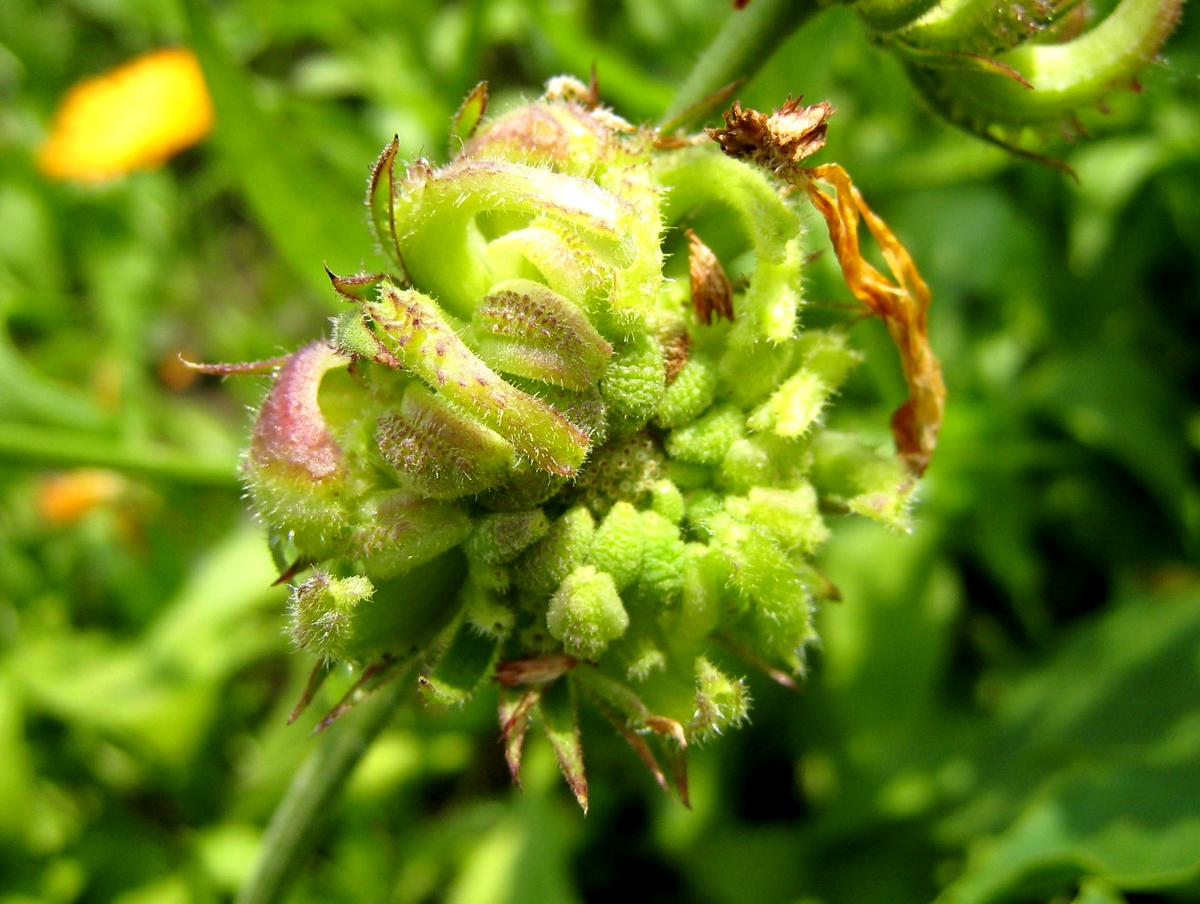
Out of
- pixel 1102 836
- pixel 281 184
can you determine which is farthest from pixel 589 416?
pixel 1102 836

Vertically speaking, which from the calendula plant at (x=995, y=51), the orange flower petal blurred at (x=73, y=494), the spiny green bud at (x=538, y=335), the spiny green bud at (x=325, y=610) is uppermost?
the calendula plant at (x=995, y=51)

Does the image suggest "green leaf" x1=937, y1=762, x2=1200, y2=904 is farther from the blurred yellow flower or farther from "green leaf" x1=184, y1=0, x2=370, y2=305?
the blurred yellow flower

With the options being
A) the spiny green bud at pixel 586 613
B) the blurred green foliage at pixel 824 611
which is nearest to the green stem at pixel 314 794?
the spiny green bud at pixel 586 613

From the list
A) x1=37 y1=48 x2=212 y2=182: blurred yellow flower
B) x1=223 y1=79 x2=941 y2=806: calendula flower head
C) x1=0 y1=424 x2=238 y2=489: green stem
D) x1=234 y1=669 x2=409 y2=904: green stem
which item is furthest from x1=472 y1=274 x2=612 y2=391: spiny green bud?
x1=37 y1=48 x2=212 y2=182: blurred yellow flower

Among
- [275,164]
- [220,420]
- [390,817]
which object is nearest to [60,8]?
[220,420]

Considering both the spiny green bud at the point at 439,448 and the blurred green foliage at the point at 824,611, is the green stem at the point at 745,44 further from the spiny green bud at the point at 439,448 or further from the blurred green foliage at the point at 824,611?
the blurred green foliage at the point at 824,611

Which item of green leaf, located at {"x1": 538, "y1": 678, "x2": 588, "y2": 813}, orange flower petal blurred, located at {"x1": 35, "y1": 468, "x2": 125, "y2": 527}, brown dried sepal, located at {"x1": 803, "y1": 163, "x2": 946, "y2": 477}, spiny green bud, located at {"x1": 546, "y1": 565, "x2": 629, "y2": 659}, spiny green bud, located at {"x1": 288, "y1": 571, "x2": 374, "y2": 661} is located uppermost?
brown dried sepal, located at {"x1": 803, "y1": 163, "x2": 946, "y2": 477}

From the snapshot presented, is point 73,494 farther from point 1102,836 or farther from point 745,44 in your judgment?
point 1102,836
